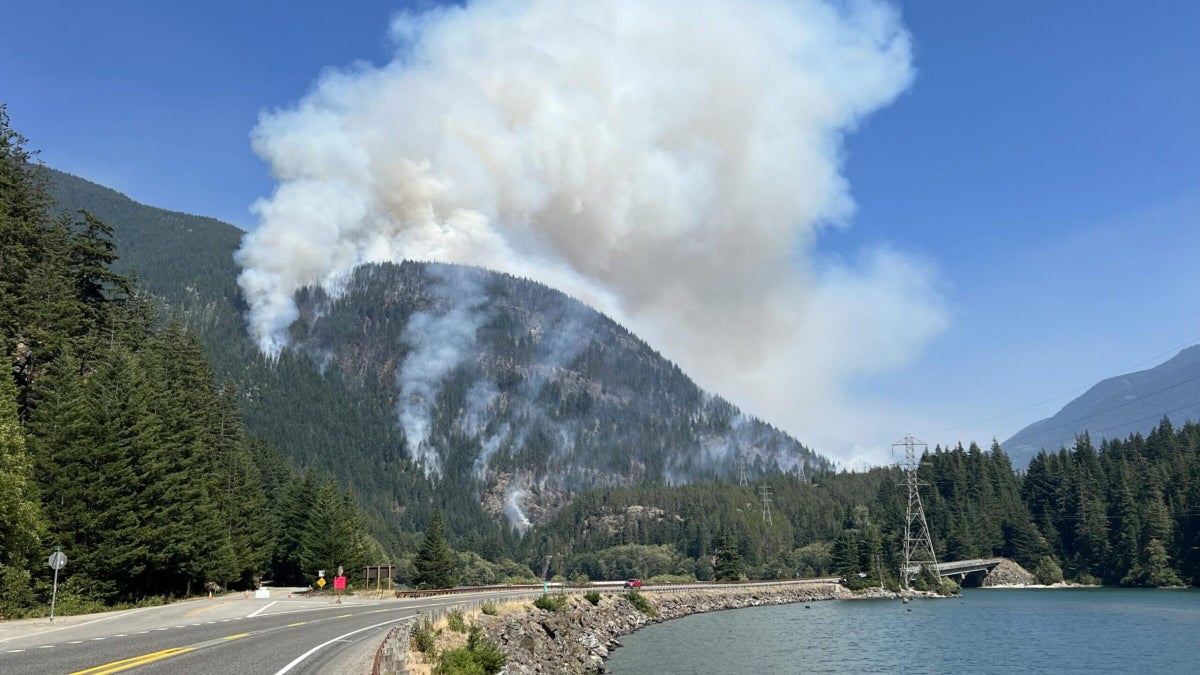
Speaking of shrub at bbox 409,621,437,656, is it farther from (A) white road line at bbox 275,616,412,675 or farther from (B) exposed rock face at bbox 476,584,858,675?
(B) exposed rock face at bbox 476,584,858,675

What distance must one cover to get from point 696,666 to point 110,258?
6758cm

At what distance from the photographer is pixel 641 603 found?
97875 millimetres

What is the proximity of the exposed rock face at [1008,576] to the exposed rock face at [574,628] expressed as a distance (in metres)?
102

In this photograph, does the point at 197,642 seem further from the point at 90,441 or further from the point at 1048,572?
the point at 1048,572

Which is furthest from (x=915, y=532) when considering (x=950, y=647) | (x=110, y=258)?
(x=110, y=258)

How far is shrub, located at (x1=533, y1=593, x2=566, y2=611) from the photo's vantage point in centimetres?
6825

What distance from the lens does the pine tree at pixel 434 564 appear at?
359 feet

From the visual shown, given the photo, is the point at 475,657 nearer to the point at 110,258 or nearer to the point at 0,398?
the point at 0,398

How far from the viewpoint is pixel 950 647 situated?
250 feet

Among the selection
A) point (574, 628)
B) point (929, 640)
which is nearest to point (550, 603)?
point (574, 628)

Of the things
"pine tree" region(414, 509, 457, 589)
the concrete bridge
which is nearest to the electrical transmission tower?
the concrete bridge

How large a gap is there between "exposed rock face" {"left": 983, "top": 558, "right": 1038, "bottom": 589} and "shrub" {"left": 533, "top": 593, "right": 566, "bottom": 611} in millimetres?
152571

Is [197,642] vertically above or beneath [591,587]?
above

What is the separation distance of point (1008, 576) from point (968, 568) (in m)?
8.70
